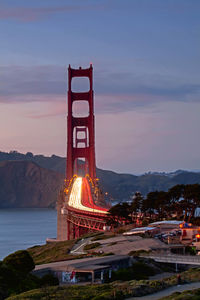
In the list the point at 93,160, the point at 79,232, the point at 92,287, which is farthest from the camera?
the point at 93,160

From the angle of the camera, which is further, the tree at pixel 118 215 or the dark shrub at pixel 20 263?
the tree at pixel 118 215

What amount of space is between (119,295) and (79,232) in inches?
2380

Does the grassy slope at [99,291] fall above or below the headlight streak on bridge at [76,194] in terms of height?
below

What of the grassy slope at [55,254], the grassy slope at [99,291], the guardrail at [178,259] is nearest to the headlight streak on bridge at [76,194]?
the grassy slope at [55,254]

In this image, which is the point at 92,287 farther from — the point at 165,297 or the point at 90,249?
the point at 90,249

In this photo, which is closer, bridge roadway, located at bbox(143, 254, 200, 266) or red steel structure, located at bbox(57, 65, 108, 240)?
bridge roadway, located at bbox(143, 254, 200, 266)

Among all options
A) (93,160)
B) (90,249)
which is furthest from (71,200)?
(90,249)

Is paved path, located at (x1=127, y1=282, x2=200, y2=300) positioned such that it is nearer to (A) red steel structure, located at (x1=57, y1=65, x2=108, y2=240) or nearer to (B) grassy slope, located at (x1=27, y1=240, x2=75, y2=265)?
(B) grassy slope, located at (x1=27, y1=240, x2=75, y2=265)

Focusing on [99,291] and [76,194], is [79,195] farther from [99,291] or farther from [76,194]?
A: [99,291]

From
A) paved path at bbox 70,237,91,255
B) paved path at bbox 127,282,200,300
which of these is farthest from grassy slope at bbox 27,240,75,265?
paved path at bbox 127,282,200,300

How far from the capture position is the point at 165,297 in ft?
62.0

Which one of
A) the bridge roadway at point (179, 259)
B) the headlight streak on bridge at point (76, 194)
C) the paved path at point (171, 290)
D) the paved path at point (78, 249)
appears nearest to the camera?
the paved path at point (171, 290)

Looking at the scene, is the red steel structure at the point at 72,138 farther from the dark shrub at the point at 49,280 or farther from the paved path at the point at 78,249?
the dark shrub at the point at 49,280

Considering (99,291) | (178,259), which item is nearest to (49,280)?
(99,291)
